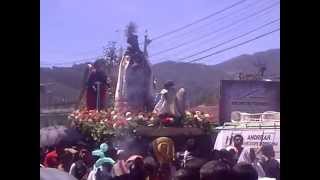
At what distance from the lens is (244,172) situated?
3.75m

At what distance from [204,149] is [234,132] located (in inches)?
8.5

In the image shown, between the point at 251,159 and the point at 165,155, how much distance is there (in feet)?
1.75

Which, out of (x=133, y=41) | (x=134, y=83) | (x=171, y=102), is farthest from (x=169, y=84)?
(x=133, y=41)

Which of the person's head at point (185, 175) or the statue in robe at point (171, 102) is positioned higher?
the statue in robe at point (171, 102)

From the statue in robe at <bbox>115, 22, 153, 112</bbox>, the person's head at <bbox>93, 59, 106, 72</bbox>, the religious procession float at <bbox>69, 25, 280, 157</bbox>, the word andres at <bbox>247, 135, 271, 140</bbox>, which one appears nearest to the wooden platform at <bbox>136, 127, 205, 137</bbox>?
the religious procession float at <bbox>69, 25, 280, 157</bbox>

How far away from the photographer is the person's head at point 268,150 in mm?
3724

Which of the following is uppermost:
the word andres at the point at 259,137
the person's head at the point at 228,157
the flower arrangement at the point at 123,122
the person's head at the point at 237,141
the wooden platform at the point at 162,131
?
the flower arrangement at the point at 123,122

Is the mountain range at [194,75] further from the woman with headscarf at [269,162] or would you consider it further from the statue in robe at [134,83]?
the woman with headscarf at [269,162]

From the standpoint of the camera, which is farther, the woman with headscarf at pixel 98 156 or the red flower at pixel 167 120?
the red flower at pixel 167 120

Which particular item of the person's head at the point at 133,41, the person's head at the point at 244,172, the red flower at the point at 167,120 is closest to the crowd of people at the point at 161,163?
the person's head at the point at 244,172

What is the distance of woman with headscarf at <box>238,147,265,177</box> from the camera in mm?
3744

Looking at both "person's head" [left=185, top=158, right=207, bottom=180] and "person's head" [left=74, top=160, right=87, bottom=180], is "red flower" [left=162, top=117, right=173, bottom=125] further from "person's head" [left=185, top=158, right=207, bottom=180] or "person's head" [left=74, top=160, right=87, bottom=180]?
"person's head" [left=74, top=160, right=87, bottom=180]

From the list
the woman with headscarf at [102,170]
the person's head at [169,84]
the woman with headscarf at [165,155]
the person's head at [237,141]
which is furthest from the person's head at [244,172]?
the woman with headscarf at [102,170]
